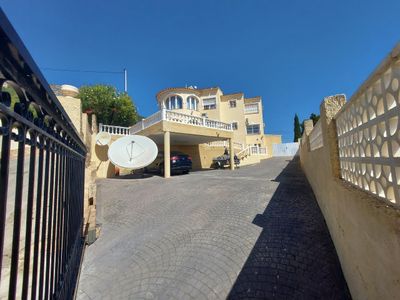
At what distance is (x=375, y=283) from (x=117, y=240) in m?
4.33

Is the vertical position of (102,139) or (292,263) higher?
(102,139)

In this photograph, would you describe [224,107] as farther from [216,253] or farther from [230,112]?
[216,253]

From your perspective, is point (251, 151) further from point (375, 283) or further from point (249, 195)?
point (375, 283)

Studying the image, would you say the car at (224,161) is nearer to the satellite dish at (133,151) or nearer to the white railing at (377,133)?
the satellite dish at (133,151)

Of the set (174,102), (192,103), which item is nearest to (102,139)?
(174,102)

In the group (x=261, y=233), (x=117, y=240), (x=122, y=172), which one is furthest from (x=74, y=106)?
(x=122, y=172)

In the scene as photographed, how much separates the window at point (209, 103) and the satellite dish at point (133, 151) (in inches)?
783

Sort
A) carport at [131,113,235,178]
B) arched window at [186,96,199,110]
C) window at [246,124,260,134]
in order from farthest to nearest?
1. window at [246,124,260,134]
2. arched window at [186,96,199,110]
3. carport at [131,113,235,178]

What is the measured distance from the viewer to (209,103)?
1188 inches

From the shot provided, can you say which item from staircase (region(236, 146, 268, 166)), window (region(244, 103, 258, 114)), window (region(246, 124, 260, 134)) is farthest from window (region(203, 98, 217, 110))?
staircase (region(236, 146, 268, 166))

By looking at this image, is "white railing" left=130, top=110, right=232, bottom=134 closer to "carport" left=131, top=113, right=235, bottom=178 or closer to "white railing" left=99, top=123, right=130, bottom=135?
"carport" left=131, top=113, right=235, bottom=178

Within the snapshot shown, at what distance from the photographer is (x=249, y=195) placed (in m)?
6.56

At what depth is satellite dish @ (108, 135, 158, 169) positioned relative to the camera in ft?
35.7

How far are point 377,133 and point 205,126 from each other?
1313 cm
